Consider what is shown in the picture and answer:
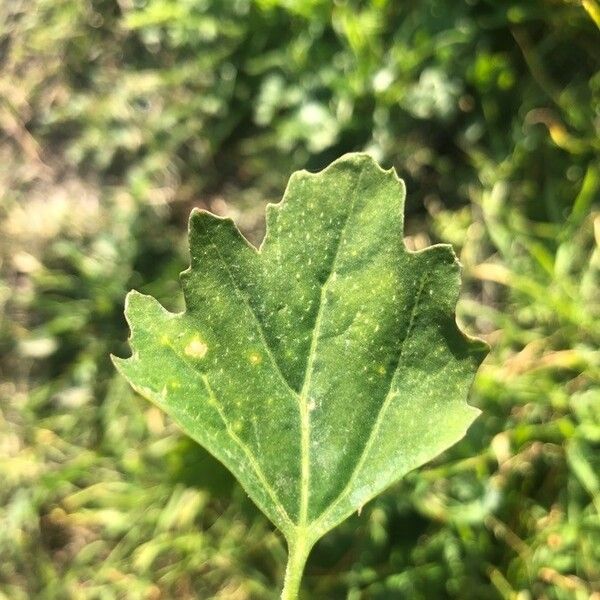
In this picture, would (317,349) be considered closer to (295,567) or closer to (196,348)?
(196,348)

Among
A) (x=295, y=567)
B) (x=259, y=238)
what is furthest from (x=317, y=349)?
(x=259, y=238)

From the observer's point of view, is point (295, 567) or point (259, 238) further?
point (259, 238)

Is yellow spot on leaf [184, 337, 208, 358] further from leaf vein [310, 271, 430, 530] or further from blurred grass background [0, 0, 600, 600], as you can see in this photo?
blurred grass background [0, 0, 600, 600]

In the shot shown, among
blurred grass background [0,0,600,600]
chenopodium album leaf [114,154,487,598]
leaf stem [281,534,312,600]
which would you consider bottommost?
blurred grass background [0,0,600,600]

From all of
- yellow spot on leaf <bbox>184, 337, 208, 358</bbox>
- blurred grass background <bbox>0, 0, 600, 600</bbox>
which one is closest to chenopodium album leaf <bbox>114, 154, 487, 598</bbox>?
yellow spot on leaf <bbox>184, 337, 208, 358</bbox>

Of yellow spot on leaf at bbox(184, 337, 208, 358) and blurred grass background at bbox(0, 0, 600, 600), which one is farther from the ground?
yellow spot on leaf at bbox(184, 337, 208, 358)

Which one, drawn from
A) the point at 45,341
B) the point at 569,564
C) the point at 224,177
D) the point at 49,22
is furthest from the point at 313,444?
the point at 49,22

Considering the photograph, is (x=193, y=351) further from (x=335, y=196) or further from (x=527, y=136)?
(x=527, y=136)

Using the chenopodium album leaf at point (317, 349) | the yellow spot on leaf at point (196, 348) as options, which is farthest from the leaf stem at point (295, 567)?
the yellow spot on leaf at point (196, 348)

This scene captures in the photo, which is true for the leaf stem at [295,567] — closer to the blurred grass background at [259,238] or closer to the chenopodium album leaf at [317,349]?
the chenopodium album leaf at [317,349]
